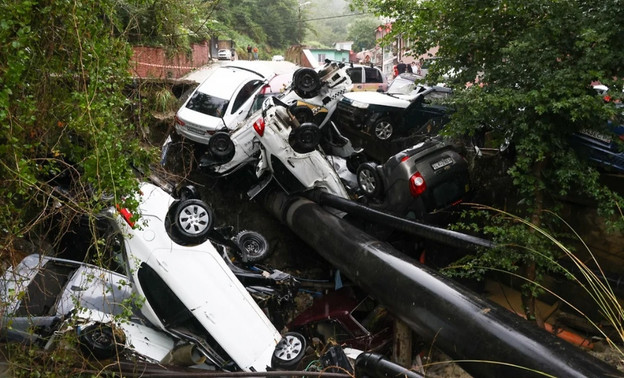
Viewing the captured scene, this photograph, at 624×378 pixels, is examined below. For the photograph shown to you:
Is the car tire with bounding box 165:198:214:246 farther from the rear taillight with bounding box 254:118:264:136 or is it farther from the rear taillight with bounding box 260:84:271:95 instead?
the rear taillight with bounding box 260:84:271:95

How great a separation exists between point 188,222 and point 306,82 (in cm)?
397

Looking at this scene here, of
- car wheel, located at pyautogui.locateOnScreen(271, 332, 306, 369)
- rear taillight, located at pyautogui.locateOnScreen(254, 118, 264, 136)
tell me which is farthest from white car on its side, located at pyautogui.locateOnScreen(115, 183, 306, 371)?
rear taillight, located at pyautogui.locateOnScreen(254, 118, 264, 136)

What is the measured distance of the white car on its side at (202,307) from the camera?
219 inches

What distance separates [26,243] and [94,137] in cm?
275

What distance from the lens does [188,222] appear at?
19.9 ft

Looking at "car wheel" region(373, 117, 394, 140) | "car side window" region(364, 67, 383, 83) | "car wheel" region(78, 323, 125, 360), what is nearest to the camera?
"car wheel" region(78, 323, 125, 360)

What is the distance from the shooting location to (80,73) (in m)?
4.07

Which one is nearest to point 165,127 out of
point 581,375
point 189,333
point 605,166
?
point 189,333

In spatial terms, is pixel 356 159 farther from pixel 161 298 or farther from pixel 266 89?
pixel 161 298

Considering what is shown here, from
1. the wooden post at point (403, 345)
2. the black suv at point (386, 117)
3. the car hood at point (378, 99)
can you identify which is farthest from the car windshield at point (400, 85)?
the wooden post at point (403, 345)

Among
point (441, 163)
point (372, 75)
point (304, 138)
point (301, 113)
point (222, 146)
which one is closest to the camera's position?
point (441, 163)

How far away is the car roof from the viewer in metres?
11.6

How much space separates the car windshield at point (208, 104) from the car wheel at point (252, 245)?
4006 millimetres

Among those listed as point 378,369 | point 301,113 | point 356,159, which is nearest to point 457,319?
point 378,369
